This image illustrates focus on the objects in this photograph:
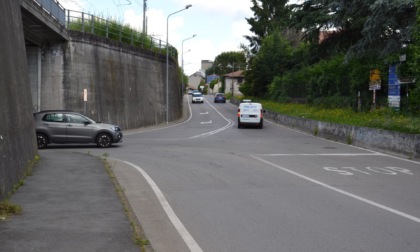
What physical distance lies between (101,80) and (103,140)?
480 inches

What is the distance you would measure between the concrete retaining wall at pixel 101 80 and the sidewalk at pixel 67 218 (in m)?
19.0

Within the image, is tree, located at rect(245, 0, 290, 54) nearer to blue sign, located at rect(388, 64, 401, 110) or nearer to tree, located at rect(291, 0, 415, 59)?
tree, located at rect(291, 0, 415, 59)

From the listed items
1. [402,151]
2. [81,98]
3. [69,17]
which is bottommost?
[402,151]

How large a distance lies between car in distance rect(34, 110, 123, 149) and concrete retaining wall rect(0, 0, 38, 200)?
628 centimetres

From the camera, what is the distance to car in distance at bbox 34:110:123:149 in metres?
20.0

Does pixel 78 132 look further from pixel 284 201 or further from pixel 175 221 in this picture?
pixel 175 221

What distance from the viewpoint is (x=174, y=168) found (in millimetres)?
13555

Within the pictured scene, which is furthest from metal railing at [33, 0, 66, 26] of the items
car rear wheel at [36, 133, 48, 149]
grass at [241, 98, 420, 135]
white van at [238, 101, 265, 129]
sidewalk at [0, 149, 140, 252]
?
grass at [241, 98, 420, 135]

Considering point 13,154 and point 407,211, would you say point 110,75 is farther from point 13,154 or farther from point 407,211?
point 407,211

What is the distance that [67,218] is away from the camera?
22.3 feet

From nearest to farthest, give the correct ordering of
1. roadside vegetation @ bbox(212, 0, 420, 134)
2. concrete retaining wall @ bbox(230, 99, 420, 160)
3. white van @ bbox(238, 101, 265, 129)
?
concrete retaining wall @ bbox(230, 99, 420, 160) → roadside vegetation @ bbox(212, 0, 420, 134) → white van @ bbox(238, 101, 265, 129)

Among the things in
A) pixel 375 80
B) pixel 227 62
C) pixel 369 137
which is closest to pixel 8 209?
pixel 369 137

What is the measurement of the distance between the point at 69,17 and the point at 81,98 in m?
5.11

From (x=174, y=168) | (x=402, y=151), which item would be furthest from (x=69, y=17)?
(x=402, y=151)
